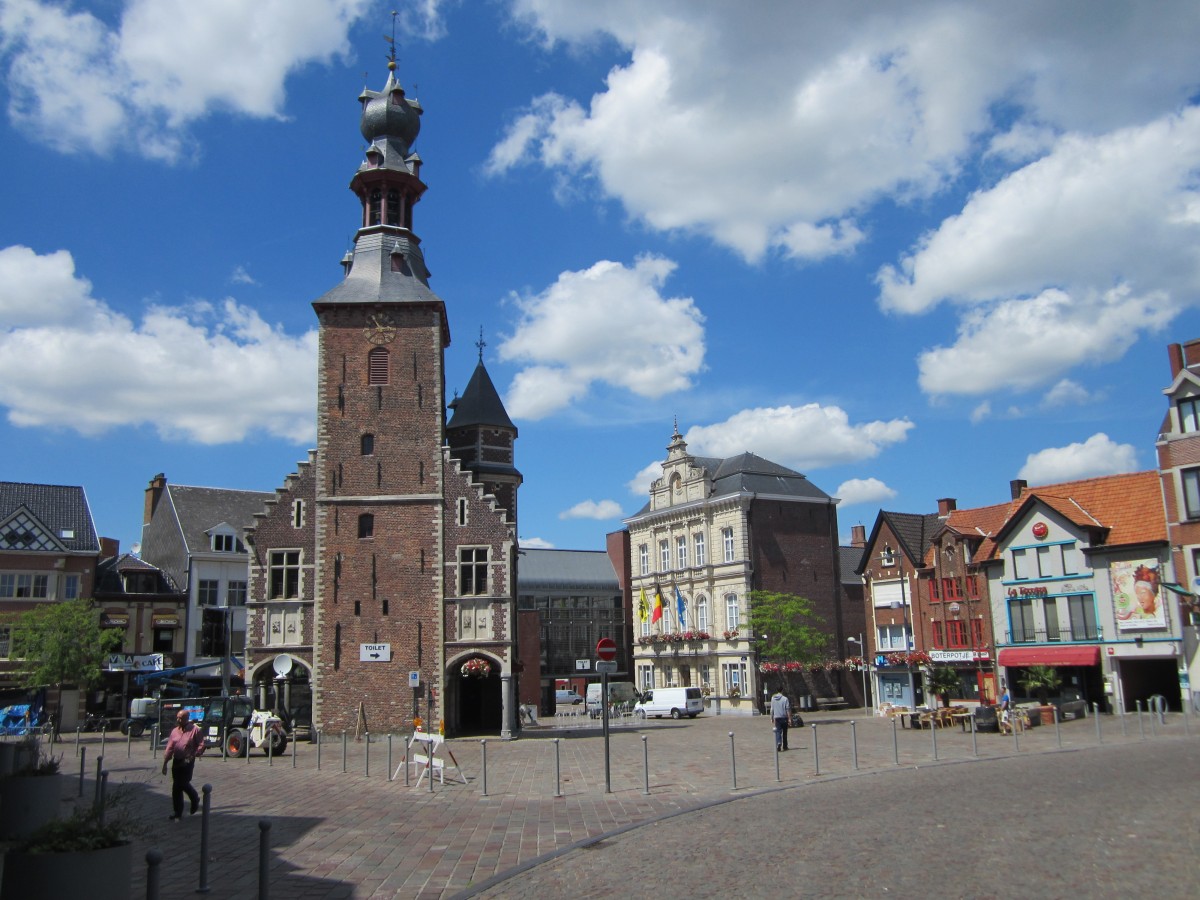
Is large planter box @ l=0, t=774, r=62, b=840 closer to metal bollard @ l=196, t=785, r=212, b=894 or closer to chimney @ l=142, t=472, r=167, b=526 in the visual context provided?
metal bollard @ l=196, t=785, r=212, b=894

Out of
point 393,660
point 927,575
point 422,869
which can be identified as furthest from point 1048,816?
point 927,575

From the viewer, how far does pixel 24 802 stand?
13.2 m

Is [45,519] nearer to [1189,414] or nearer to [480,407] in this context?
[480,407]

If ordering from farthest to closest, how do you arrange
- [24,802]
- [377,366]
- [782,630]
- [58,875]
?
[782,630]
[377,366]
[24,802]
[58,875]

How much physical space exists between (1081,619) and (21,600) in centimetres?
4869

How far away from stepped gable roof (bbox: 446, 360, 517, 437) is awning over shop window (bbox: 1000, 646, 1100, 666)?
85.6 feet

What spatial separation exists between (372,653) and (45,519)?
25883 mm

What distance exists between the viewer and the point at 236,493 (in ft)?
206

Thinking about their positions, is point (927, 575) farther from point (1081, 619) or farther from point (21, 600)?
point (21, 600)

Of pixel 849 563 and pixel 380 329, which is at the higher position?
pixel 380 329

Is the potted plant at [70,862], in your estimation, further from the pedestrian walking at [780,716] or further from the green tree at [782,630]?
the green tree at [782,630]

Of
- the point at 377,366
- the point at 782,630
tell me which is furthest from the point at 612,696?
the point at 377,366

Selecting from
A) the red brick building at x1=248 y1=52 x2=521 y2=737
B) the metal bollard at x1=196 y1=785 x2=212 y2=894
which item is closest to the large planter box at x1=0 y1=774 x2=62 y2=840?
the metal bollard at x1=196 y1=785 x2=212 y2=894

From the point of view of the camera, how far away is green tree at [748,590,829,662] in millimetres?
52781
